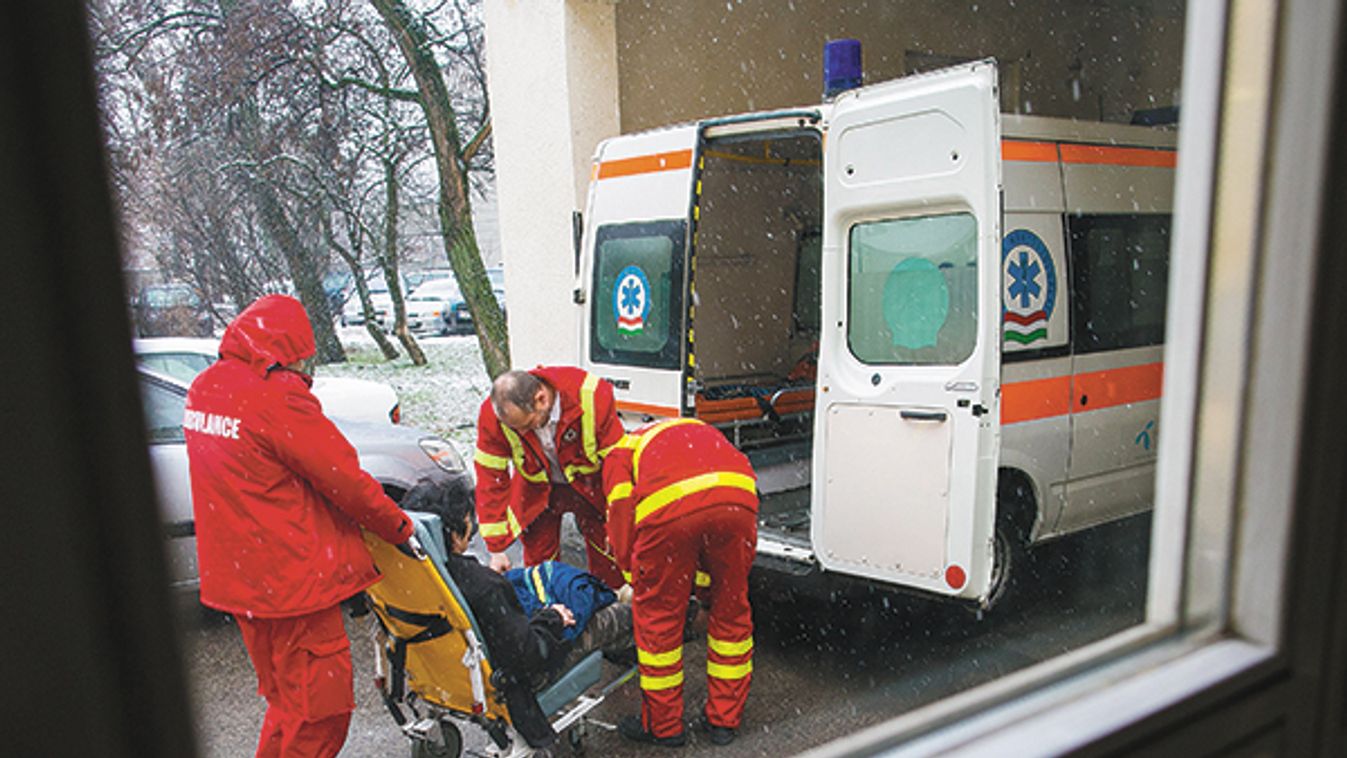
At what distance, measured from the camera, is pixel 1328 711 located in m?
1.15

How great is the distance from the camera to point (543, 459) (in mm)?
3881

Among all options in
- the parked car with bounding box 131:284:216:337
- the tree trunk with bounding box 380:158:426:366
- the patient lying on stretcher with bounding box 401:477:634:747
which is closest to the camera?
the patient lying on stretcher with bounding box 401:477:634:747

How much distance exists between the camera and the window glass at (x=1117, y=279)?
4281 millimetres

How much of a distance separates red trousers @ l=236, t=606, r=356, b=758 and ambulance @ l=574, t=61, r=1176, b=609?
202cm

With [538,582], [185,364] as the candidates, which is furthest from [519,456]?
[185,364]

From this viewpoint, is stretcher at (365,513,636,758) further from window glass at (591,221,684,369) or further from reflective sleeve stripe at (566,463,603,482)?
window glass at (591,221,684,369)

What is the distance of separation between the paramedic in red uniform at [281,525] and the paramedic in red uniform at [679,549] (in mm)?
822

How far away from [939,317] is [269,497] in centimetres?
261

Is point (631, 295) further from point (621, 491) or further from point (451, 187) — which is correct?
point (451, 187)

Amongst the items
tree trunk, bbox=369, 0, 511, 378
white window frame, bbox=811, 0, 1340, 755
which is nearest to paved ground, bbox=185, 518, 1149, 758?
white window frame, bbox=811, 0, 1340, 755

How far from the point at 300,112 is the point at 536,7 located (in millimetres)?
4435

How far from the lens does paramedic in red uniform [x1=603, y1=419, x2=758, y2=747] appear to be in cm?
314

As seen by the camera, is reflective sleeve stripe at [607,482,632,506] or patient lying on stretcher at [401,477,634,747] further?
reflective sleeve stripe at [607,482,632,506]

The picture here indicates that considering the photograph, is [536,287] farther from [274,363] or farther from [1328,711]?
[1328,711]
